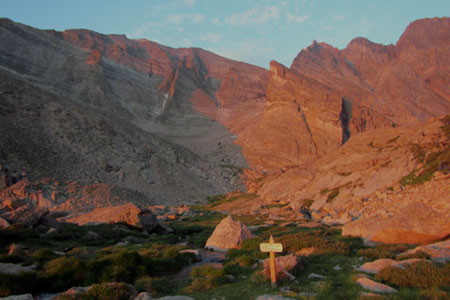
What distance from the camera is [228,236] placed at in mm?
17094

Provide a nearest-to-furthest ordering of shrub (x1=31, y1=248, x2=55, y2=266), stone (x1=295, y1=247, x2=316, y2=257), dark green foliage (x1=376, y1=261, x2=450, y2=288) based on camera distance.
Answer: dark green foliage (x1=376, y1=261, x2=450, y2=288), shrub (x1=31, y1=248, x2=55, y2=266), stone (x1=295, y1=247, x2=316, y2=257)

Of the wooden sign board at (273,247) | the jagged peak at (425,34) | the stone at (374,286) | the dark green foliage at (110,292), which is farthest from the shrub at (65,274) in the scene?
the jagged peak at (425,34)

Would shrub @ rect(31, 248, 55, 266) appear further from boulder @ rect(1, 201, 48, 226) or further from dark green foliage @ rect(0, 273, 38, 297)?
boulder @ rect(1, 201, 48, 226)

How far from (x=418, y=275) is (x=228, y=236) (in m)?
10.4

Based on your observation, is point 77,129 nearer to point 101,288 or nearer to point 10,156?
point 10,156

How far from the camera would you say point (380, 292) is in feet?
23.7

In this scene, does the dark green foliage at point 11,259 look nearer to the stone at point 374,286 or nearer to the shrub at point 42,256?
the shrub at point 42,256

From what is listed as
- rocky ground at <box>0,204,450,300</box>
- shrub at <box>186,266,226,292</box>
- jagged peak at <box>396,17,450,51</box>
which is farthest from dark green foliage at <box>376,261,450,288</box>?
jagged peak at <box>396,17,450,51</box>

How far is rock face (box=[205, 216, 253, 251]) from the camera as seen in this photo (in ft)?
54.8

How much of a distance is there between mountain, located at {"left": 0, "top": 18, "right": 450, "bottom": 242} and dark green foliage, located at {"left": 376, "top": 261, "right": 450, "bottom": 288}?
5.48 meters

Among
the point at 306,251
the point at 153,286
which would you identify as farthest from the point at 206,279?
the point at 306,251

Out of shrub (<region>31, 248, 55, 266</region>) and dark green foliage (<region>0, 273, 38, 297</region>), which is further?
shrub (<region>31, 248, 55, 266</region>)

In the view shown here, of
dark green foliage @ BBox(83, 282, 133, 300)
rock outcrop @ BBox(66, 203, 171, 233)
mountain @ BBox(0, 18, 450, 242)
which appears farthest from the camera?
mountain @ BBox(0, 18, 450, 242)

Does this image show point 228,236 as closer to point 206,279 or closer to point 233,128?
point 206,279
